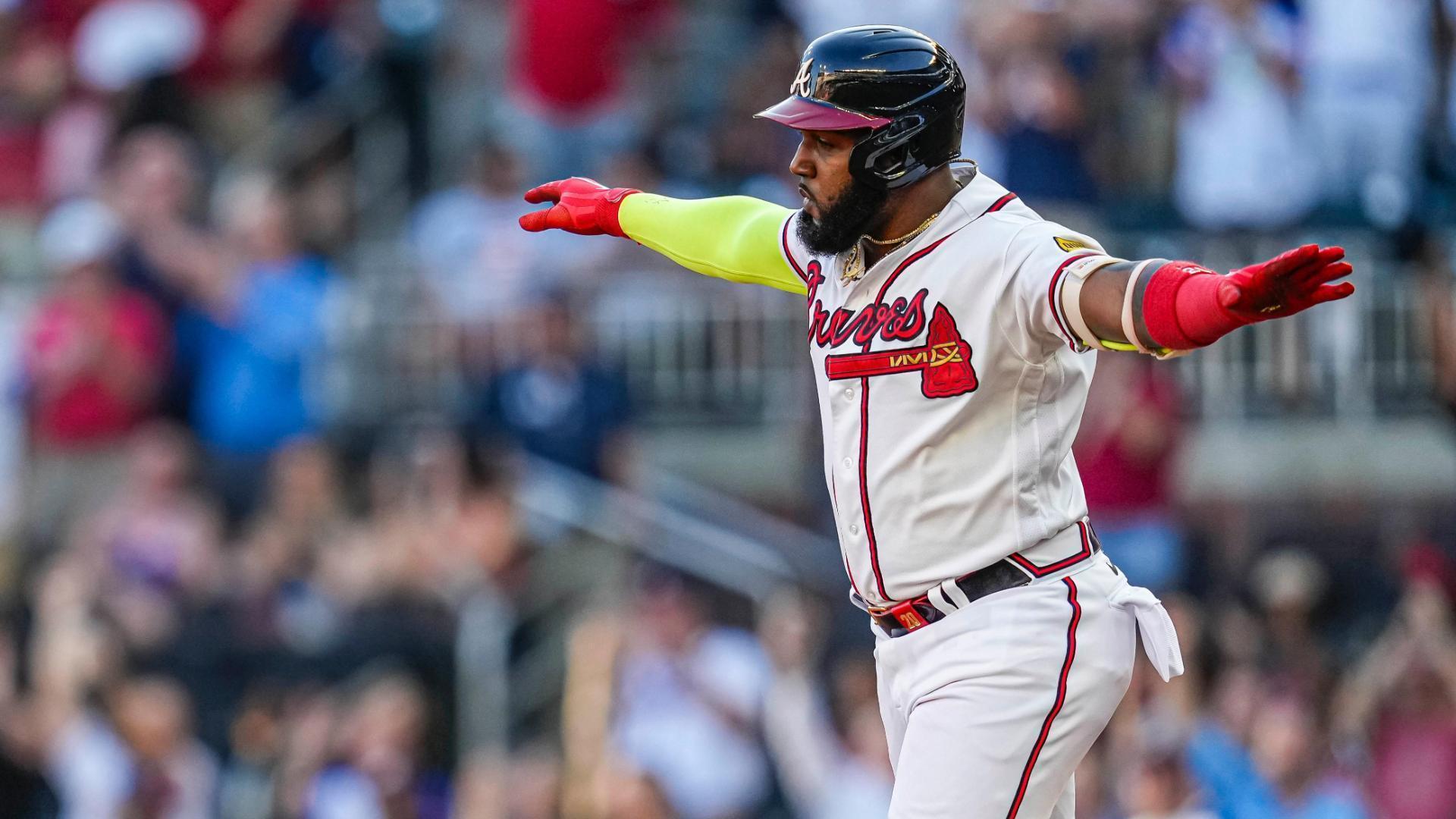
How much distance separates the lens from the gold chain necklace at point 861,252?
434 cm

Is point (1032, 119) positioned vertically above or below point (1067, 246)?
below

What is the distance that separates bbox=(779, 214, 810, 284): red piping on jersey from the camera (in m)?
4.70

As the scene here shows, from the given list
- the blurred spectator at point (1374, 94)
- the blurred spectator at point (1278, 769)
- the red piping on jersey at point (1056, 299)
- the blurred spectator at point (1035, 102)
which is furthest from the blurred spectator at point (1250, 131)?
the red piping on jersey at point (1056, 299)

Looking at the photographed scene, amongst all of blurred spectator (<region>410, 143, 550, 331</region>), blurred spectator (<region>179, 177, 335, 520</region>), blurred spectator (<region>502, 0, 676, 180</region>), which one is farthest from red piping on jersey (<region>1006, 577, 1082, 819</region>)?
blurred spectator (<region>502, 0, 676, 180</region>)

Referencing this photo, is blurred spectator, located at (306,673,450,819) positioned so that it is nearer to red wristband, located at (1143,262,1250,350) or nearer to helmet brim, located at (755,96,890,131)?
helmet brim, located at (755,96,890,131)

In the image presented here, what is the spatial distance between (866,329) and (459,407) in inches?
268

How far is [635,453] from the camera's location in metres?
10.8

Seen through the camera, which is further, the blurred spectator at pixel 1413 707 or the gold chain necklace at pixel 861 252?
the blurred spectator at pixel 1413 707

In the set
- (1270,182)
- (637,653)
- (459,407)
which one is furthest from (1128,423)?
(459,407)

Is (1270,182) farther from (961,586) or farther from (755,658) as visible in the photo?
(961,586)

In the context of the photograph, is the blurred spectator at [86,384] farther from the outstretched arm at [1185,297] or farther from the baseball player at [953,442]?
the outstretched arm at [1185,297]

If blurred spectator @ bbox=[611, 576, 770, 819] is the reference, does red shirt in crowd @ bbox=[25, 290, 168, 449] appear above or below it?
above

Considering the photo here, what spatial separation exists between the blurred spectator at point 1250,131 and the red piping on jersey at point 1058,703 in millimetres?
6584

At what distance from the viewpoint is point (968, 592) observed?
4188 mm
